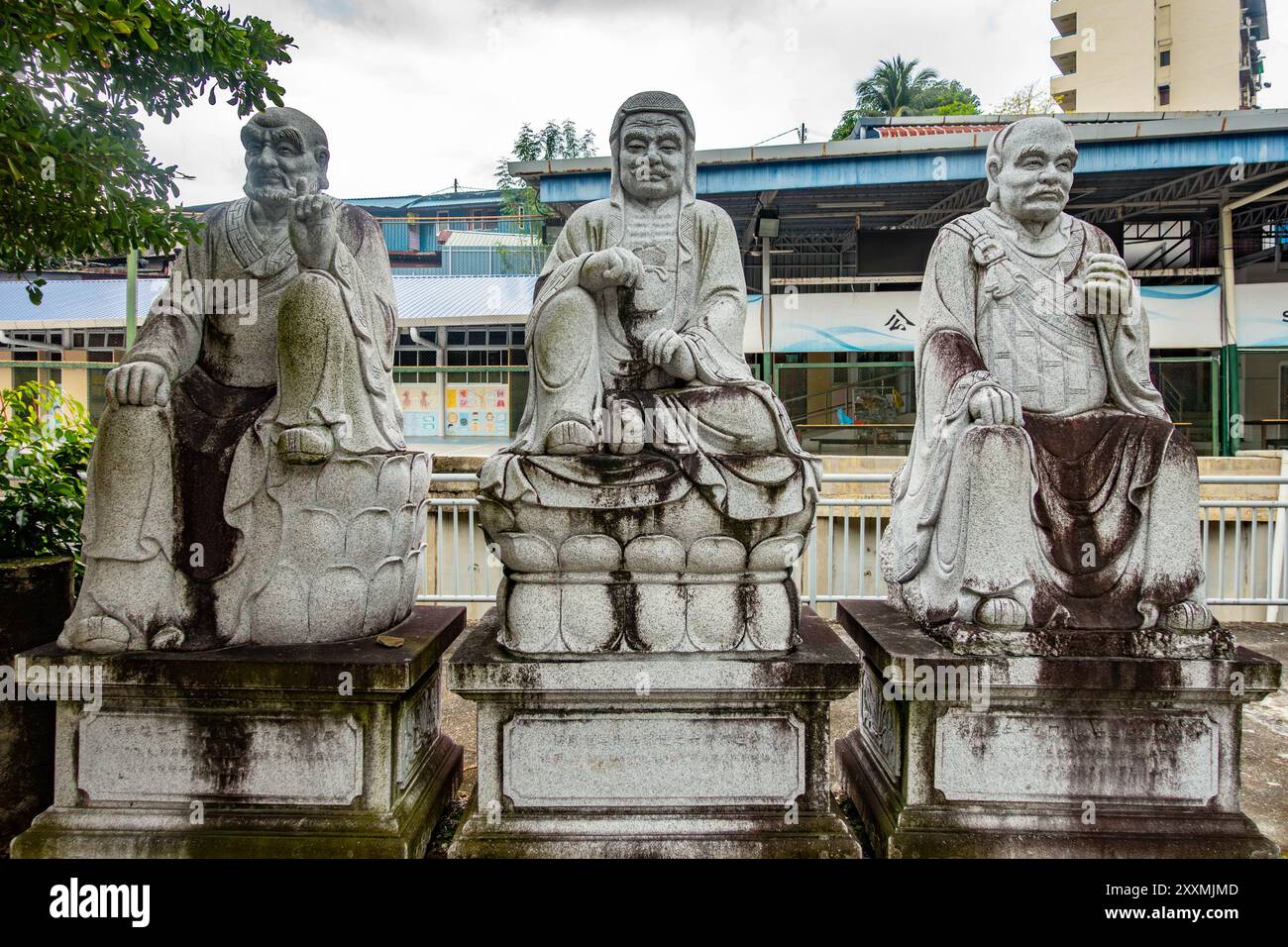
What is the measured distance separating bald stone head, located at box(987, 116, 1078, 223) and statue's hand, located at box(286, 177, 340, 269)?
2.68 metres

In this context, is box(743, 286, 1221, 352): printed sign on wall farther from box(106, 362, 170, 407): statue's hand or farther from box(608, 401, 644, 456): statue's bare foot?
box(106, 362, 170, 407): statue's hand

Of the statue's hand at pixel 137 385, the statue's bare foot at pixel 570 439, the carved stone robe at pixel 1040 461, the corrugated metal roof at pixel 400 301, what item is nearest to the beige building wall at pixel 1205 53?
the corrugated metal roof at pixel 400 301

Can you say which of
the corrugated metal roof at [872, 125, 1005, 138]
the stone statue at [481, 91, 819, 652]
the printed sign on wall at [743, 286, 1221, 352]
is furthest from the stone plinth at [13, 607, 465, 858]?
the corrugated metal roof at [872, 125, 1005, 138]

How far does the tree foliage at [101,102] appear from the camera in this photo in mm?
2479

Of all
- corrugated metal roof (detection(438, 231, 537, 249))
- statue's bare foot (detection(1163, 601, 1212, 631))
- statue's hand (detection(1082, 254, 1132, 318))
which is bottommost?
statue's bare foot (detection(1163, 601, 1212, 631))

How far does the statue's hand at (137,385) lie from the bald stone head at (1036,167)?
3374 millimetres

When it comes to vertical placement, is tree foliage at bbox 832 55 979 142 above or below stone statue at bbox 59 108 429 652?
above

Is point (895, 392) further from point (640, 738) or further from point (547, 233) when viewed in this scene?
point (640, 738)

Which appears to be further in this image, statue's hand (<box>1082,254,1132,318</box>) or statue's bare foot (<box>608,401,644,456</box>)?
statue's hand (<box>1082,254,1132,318</box>)

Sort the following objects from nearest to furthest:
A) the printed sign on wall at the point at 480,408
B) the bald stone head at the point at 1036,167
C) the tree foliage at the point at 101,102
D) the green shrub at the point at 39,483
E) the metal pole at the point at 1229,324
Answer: the tree foliage at the point at 101,102 → the bald stone head at the point at 1036,167 → the green shrub at the point at 39,483 → the metal pole at the point at 1229,324 → the printed sign on wall at the point at 480,408

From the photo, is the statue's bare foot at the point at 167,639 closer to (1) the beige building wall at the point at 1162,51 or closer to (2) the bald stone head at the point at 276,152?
(2) the bald stone head at the point at 276,152

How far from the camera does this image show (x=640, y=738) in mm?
2727

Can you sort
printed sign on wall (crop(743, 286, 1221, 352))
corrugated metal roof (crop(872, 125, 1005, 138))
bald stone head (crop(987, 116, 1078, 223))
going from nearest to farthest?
bald stone head (crop(987, 116, 1078, 223)), printed sign on wall (crop(743, 286, 1221, 352)), corrugated metal roof (crop(872, 125, 1005, 138))

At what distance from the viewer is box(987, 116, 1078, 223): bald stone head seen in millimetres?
3111
